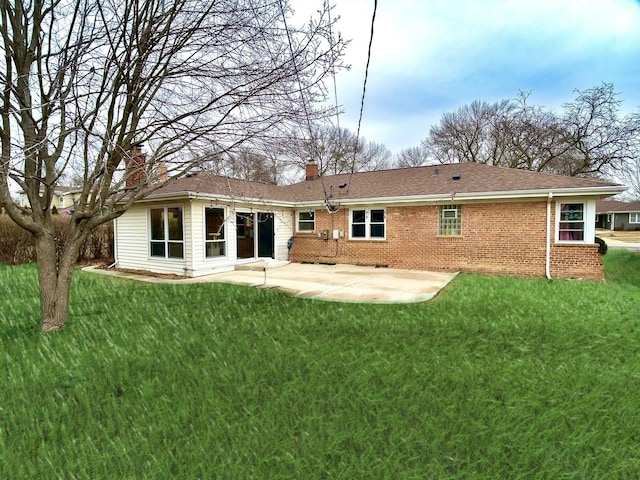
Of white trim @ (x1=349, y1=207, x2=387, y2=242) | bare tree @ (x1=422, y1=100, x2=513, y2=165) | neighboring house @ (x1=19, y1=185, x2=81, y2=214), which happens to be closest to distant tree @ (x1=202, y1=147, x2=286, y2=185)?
neighboring house @ (x1=19, y1=185, x2=81, y2=214)

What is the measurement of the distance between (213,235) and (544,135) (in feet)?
73.5

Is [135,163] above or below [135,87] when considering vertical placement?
below

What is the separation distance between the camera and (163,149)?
5.44 m

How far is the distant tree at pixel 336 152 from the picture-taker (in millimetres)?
5699

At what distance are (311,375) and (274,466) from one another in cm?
133

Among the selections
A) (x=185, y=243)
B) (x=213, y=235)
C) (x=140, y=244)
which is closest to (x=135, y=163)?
(x=185, y=243)

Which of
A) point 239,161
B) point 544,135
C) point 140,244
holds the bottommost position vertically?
point 140,244

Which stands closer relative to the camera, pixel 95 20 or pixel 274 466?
pixel 274 466

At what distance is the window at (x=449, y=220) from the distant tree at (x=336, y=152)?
10.8 feet

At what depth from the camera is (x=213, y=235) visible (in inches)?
432

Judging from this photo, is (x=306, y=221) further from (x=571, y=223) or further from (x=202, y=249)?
(x=571, y=223)

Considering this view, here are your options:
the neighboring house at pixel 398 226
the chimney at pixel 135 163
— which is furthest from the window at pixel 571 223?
the chimney at pixel 135 163

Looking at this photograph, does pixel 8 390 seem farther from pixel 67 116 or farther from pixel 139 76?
pixel 139 76

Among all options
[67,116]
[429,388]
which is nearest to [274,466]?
[429,388]
